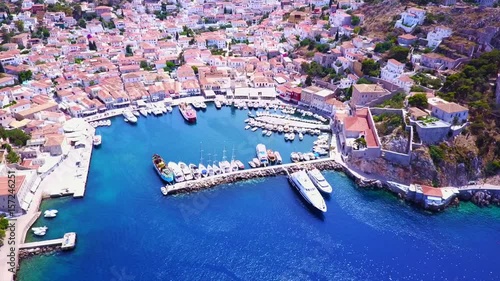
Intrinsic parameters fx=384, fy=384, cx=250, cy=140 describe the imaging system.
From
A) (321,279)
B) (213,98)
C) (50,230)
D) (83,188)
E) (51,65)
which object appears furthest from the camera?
(51,65)

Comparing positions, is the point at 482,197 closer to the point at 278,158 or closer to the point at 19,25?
the point at 278,158

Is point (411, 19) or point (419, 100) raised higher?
point (411, 19)

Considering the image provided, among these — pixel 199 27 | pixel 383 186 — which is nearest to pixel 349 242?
pixel 383 186

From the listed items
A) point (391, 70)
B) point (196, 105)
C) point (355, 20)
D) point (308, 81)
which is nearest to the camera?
point (391, 70)

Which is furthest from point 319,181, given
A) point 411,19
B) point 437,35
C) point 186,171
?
point 411,19

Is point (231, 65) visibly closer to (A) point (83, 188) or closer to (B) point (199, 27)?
(B) point (199, 27)

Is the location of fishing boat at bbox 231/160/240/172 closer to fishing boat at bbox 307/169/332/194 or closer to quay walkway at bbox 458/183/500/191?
fishing boat at bbox 307/169/332/194
